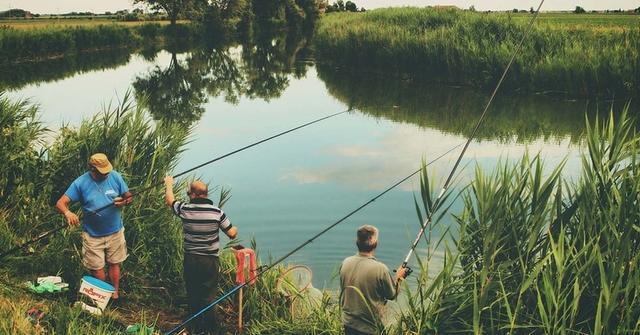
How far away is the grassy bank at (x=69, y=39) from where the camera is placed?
3249 cm

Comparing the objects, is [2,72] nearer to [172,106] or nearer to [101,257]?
[172,106]

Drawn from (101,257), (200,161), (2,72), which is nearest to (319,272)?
(101,257)

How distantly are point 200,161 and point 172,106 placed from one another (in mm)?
7825

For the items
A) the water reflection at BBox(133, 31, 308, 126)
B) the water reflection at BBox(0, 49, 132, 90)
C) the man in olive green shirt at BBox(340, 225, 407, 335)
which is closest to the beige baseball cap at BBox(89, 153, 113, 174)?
the man in olive green shirt at BBox(340, 225, 407, 335)

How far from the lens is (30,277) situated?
6.34 meters

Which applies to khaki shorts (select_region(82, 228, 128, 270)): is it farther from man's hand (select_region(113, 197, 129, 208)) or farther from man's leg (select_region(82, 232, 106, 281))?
man's hand (select_region(113, 197, 129, 208))

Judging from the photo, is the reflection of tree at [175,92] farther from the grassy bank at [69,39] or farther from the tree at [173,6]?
the tree at [173,6]

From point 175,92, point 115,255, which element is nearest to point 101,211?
point 115,255

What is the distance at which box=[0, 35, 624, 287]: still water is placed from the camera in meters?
9.50

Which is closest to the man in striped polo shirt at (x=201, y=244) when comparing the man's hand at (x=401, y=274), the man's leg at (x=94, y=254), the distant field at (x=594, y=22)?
the man's leg at (x=94, y=254)

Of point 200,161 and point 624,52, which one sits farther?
point 624,52

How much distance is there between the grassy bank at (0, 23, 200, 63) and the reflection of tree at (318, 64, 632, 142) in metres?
19.0

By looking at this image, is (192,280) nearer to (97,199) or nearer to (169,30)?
(97,199)

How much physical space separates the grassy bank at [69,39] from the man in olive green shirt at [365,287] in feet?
105
